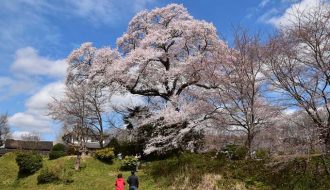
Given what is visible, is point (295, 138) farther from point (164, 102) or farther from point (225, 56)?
point (164, 102)

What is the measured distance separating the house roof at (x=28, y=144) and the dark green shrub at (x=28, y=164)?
→ 36.5 meters

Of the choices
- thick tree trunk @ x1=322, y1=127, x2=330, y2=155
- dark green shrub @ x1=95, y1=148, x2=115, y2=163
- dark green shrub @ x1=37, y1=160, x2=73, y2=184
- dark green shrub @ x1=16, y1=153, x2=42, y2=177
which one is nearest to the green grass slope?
dark green shrub @ x1=37, y1=160, x2=73, y2=184

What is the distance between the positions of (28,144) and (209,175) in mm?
54669

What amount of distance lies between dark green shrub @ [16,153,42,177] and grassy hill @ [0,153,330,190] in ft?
1.93

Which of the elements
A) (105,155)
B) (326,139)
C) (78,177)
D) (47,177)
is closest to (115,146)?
(105,155)

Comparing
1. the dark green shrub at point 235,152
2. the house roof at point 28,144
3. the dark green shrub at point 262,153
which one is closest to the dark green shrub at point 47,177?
the dark green shrub at point 235,152

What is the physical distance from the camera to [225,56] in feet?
76.1

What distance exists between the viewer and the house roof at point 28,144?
67250mm

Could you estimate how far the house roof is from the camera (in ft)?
221

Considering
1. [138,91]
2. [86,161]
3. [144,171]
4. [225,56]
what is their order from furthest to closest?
[138,91] → [86,161] → [144,171] → [225,56]

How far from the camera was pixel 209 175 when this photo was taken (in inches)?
795

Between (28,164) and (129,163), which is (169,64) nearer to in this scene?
(129,163)

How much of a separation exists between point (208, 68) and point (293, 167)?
8.36 m

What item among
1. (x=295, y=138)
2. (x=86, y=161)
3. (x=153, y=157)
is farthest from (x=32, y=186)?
(x=295, y=138)
